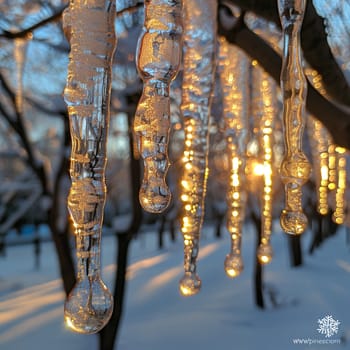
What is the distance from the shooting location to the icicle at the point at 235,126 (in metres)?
1.91

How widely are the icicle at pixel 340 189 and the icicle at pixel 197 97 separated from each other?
1.21 meters

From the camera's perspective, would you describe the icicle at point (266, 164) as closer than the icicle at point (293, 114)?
No

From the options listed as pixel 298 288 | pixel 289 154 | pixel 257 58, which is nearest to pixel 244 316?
pixel 298 288

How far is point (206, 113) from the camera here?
1.53 metres

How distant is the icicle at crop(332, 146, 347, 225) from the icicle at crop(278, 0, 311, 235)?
1.25 meters

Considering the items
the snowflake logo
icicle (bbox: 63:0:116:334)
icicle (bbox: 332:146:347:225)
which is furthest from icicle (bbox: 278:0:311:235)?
the snowflake logo

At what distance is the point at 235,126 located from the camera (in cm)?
206

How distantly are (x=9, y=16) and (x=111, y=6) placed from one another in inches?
139

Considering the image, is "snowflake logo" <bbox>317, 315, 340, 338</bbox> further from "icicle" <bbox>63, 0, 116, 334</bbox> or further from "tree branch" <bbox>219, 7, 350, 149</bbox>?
"icicle" <bbox>63, 0, 116, 334</bbox>

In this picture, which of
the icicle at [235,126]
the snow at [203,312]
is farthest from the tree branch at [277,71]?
the snow at [203,312]

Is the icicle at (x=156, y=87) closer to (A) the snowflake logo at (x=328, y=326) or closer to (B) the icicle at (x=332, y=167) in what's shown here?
(B) the icicle at (x=332, y=167)

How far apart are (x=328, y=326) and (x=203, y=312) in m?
1.92

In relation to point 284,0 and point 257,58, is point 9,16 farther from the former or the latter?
point 284,0

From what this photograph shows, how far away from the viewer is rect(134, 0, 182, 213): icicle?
92 centimetres
